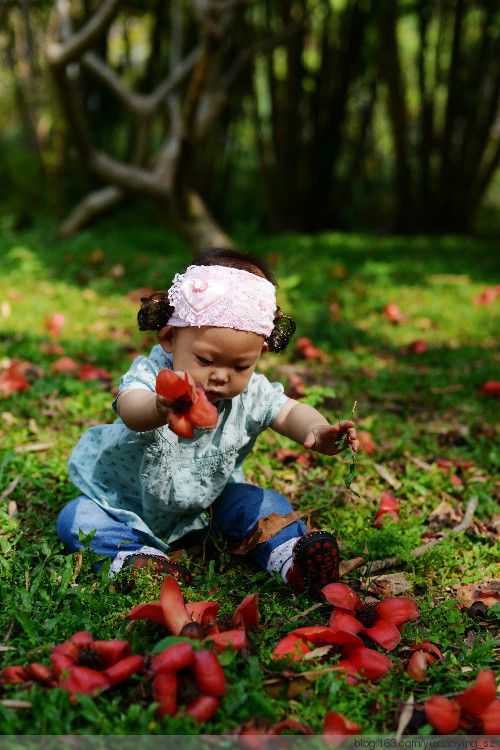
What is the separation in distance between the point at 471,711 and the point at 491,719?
0.05 m

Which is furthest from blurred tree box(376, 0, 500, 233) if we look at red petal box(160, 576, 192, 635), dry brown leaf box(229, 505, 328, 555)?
red petal box(160, 576, 192, 635)

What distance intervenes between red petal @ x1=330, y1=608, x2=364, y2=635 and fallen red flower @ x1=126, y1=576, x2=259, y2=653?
8.4 inches

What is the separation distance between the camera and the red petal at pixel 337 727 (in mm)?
1370

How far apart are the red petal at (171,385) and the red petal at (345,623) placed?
0.73 m

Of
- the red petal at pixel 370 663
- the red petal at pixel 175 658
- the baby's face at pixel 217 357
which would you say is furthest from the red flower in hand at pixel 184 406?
the red petal at pixel 370 663

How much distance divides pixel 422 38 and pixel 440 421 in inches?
285

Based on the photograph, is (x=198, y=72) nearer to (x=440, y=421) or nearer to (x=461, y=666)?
(x=440, y=421)

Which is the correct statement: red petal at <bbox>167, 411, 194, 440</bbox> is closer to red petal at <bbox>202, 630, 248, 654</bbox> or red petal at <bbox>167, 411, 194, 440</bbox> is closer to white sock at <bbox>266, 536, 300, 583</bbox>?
red petal at <bbox>202, 630, 248, 654</bbox>

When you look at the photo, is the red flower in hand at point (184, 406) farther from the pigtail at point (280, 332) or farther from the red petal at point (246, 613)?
the pigtail at point (280, 332)

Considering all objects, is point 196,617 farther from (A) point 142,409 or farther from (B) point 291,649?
(A) point 142,409

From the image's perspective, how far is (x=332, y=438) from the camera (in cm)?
188

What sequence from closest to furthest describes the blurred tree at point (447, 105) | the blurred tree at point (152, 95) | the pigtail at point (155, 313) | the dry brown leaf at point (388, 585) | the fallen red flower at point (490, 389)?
the pigtail at point (155, 313) < the dry brown leaf at point (388, 585) < the fallen red flower at point (490, 389) < the blurred tree at point (152, 95) < the blurred tree at point (447, 105)

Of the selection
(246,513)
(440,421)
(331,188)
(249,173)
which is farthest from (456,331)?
(249,173)

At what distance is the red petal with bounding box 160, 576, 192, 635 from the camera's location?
1.57m
